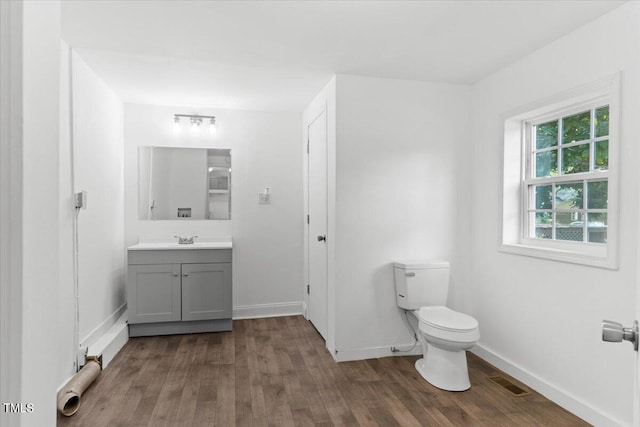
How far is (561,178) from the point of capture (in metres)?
2.46

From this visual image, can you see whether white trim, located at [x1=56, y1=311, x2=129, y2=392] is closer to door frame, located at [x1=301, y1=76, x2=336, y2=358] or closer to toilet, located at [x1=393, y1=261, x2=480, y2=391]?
door frame, located at [x1=301, y1=76, x2=336, y2=358]

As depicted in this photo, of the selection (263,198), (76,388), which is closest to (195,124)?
(263,198)

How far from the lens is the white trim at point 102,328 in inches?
109

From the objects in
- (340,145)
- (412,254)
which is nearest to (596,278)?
(412,254)

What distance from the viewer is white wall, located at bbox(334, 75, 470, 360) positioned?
2.94 m

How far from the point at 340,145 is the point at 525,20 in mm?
1421

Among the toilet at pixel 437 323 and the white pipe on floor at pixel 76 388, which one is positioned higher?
the toilet at pixel 437 323

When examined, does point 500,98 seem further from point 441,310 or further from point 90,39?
point 90,39

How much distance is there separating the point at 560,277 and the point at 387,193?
1.32 m

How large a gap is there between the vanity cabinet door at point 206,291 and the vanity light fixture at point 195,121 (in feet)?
4.86

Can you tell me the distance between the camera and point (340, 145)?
2.93 meters

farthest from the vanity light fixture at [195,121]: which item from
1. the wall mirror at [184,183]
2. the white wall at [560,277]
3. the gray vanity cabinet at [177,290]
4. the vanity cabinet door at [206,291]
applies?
the white wall at [560,277]

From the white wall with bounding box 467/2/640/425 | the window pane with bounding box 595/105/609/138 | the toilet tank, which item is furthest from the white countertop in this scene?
the window pane with bounding box 595/105/609/138

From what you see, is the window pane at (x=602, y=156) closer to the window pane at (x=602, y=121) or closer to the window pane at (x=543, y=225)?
the window pane at (x=602, y=121)
